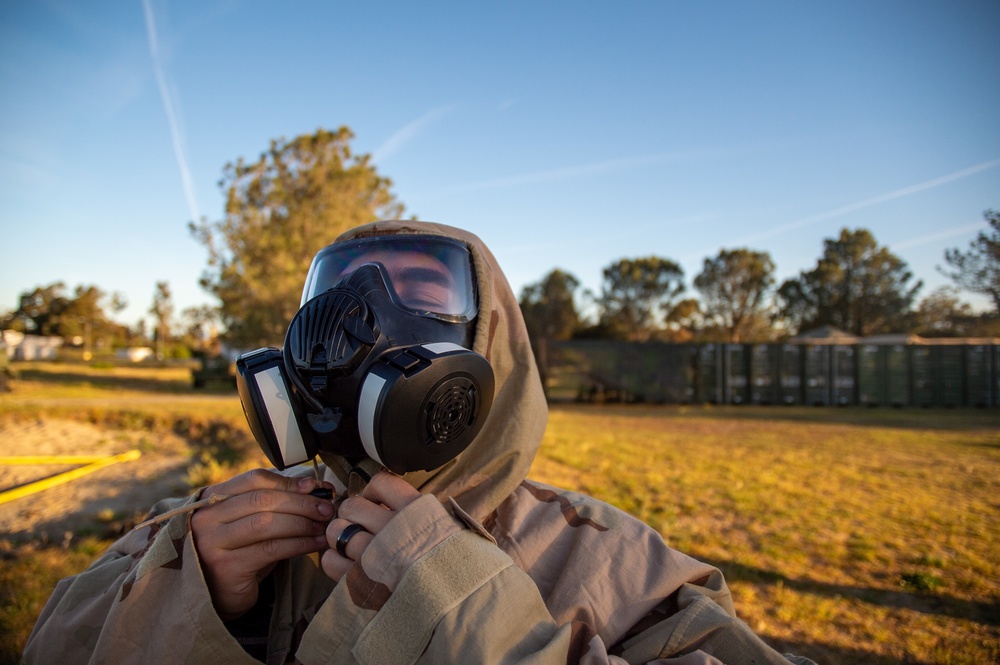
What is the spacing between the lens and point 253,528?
1.18m

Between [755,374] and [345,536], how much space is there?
20.8 m

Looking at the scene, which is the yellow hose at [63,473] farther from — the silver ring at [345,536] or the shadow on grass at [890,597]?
the shadow on grass at [890,597]

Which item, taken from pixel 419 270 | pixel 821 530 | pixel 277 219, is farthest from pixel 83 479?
pixel 277 219

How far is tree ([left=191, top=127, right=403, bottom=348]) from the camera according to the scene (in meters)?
19.8

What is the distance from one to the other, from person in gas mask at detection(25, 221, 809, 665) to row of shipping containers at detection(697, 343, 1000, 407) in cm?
1949

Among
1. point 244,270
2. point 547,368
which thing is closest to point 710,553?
point 547,368

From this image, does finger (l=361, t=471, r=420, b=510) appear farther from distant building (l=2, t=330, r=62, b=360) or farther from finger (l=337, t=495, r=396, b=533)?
distant building (l=2, t=330, r=62, b=360)

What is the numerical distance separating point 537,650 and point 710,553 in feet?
11.8

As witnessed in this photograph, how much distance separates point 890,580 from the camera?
3.58m

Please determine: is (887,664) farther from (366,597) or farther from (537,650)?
(366,597)

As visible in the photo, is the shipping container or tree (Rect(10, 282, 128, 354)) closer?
the shipping container

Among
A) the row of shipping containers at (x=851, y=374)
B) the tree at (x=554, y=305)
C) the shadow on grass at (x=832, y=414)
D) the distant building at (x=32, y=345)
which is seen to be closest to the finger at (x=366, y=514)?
the shadow on grass at (x=832, y=414)

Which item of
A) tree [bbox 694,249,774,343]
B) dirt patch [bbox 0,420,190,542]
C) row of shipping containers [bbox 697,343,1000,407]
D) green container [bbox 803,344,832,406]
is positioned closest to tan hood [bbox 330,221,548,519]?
dirt patch [bbox 0,420,190,542]

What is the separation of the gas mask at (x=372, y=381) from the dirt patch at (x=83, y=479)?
4455 millimetres
